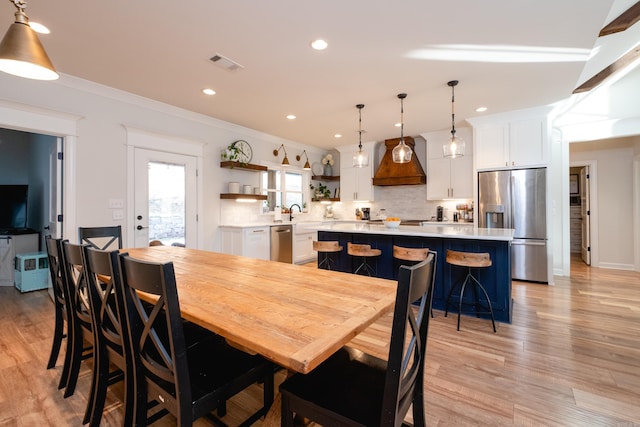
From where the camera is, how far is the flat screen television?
457 centimetres

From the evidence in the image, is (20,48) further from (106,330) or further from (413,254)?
(413,254)

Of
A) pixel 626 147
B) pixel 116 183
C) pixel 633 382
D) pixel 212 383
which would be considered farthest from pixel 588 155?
pixel 116 183

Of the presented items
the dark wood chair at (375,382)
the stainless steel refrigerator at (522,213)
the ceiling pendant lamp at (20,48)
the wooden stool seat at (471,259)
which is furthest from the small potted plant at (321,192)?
the dark wood chair at (375,382)

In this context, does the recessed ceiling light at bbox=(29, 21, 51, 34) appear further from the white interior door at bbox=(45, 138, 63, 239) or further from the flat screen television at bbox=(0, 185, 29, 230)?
the flat screen television at bbox=(0, 185, 29, 230)

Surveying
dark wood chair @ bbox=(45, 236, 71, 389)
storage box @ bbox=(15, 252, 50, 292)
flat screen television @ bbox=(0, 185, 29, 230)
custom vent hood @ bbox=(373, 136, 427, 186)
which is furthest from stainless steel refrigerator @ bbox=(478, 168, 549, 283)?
flat screen television @ bbox=(0, 185, 29, 230)

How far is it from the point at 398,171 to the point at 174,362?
5.56 m

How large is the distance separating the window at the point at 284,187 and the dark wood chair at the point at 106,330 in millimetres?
4258

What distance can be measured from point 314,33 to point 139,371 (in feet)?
8.45

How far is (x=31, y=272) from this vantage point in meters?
3.95

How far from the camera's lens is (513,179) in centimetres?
452

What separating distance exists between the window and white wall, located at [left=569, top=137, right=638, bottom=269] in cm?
536

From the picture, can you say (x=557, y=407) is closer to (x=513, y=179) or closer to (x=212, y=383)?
(x=212, y=383)

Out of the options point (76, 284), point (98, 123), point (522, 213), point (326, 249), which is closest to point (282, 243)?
point (326, 249)

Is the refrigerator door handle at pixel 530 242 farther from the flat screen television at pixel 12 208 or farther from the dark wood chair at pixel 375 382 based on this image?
the flat screen television at pixel 12 208
